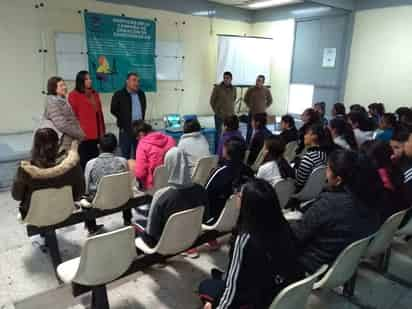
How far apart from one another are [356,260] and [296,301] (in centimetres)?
55

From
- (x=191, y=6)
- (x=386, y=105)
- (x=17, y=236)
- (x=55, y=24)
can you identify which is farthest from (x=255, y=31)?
(x=17, y=236)

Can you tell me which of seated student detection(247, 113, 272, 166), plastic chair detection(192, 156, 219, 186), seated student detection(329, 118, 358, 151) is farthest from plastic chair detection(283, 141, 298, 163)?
plastic chair detection(192, 156, 219, 186)

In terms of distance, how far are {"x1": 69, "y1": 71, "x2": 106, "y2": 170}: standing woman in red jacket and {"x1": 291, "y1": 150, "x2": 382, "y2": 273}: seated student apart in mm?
2634

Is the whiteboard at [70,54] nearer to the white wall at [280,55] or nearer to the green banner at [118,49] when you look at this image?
the green banner at [118,49]

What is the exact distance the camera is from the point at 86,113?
346 cm

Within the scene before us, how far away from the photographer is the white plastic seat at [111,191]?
2.31 m

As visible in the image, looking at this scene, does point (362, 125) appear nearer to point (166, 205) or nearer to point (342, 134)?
point (342, 134)

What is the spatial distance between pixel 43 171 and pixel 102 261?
89cm

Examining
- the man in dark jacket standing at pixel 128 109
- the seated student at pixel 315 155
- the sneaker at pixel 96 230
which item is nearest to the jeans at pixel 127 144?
the man in dark jacket standing at pixel 128 109

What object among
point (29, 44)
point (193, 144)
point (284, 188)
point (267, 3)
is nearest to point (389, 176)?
point (284, 188)

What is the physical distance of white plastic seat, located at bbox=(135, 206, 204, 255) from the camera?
67.2 inches

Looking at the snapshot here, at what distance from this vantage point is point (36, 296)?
2010 mm

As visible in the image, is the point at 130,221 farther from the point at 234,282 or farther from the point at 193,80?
the point at 193,80

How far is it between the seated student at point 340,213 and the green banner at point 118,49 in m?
4.42
